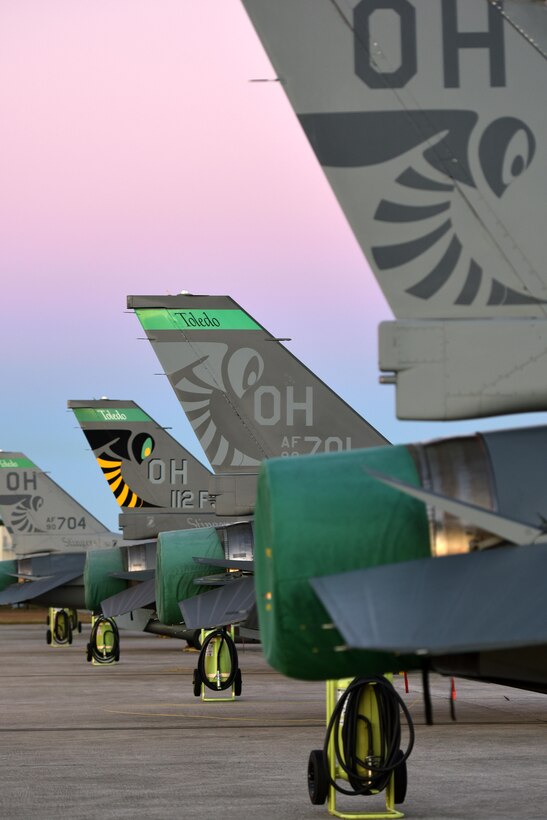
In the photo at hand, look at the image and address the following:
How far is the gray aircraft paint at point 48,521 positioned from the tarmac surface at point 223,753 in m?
29.7

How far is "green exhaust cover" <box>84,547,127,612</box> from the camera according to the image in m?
35.3

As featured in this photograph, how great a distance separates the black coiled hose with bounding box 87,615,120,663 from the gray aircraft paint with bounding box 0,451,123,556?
21060mm

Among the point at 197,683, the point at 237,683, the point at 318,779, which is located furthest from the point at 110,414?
the point at 318,779

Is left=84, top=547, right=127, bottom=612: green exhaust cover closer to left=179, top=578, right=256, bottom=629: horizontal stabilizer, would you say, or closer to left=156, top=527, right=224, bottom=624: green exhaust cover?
left=156, top=527, right=224, bottom=624: green exhaust cover

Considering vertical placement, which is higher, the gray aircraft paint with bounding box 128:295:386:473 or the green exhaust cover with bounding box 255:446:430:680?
the gray aircraft paint with bounding box 128:295:386:473

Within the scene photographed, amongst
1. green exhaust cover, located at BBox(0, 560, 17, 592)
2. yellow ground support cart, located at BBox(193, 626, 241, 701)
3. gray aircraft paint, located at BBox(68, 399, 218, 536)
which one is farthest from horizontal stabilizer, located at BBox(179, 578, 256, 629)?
green exhaust cover, located at BBox(0, 560, 17, 592)

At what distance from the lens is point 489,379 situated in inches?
277

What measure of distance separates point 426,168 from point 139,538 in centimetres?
3279

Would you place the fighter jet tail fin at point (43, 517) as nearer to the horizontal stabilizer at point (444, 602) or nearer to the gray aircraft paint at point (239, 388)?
the gray aircraft paint at point (239, 388)

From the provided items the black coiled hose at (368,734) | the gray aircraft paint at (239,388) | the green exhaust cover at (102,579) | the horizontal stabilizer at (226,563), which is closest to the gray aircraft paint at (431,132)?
the black coiled hose at (368,734)

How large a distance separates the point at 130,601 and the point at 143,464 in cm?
1384

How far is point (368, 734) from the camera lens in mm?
11266

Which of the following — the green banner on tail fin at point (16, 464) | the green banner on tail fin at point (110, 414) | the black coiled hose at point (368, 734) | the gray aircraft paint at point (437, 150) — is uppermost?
the green banner on tail fin at point (16, 464)

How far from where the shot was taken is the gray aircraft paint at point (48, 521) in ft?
190
